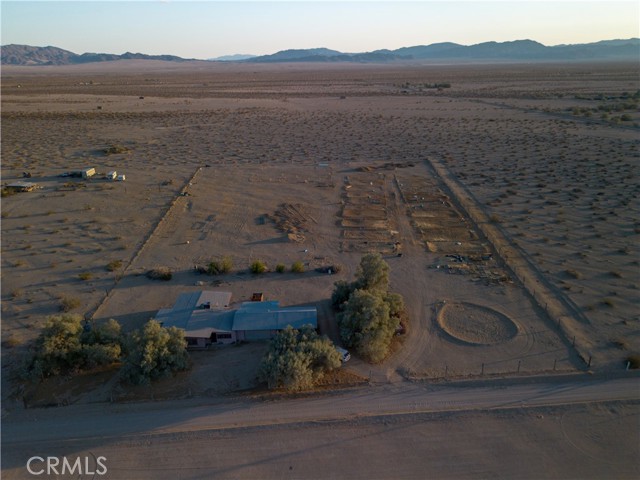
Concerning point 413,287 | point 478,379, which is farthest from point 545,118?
point 478,379

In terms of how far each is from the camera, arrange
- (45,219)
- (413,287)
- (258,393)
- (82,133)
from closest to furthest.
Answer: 1. (258,393)
2. (413,287)
3. (45,219)
4. (82,133)

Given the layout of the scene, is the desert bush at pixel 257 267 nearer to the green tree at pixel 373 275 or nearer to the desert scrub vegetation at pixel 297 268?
the desert scrub vegetation at pixel 297 268

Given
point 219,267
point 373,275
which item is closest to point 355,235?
point 373,275

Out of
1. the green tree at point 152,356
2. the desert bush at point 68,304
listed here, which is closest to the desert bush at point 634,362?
the green tree at point 152,356

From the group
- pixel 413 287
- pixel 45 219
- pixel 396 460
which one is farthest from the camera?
pixel 45 219

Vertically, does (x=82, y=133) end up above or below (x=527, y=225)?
above

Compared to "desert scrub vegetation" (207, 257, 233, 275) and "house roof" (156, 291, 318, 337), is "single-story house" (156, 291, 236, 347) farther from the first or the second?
"desert scrub vegetation" (207, 257, 233, 275)

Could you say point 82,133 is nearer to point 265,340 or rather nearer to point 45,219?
point 45,219
